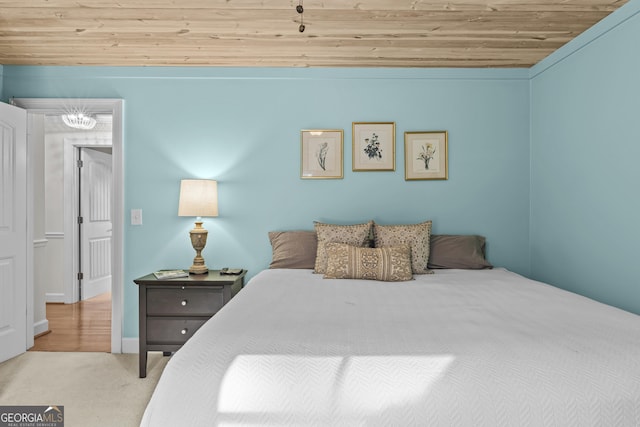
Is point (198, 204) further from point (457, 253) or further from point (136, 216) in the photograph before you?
point (457, 253)

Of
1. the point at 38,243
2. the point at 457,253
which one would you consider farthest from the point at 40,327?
the point at 457,253

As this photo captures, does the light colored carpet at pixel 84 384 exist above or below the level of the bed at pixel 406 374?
below

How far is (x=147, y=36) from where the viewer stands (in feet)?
9.04

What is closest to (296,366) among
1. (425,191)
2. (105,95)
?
(425,191)

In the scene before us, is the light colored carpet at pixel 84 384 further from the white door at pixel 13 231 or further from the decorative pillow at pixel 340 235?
the decorative pillow at pixel 340 235

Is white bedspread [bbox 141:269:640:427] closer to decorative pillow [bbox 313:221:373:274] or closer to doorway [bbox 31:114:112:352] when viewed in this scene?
decorative pillow [bbox 313:221:373:274]

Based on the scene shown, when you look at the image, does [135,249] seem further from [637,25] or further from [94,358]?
[637,25]

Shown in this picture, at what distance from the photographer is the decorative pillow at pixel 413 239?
2.87 meters

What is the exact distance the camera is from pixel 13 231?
10.4ft

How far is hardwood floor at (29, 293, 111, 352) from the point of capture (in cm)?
345

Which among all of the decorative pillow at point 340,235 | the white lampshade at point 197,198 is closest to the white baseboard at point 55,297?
the white lampshade at point 197,198

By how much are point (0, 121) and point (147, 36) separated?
136cm

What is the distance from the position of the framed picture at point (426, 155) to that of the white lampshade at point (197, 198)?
5.12ft

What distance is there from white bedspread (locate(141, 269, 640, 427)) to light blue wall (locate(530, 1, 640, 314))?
3.47 feet
